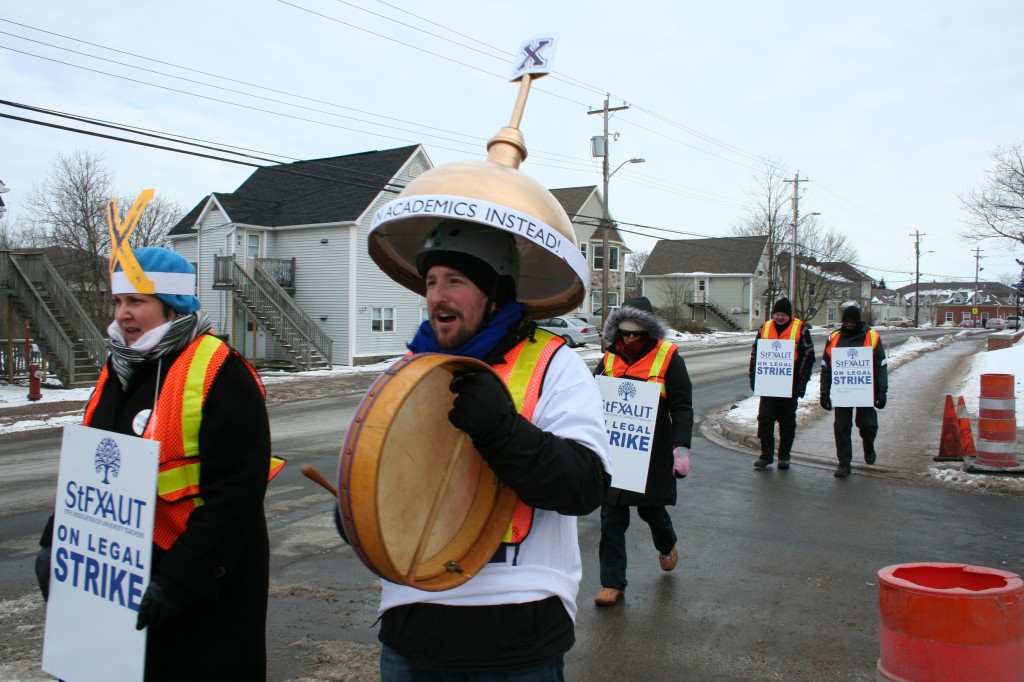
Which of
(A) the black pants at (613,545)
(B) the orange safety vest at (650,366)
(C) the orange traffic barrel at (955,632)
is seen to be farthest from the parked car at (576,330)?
(C) the orange traffic barrel at (955,632)

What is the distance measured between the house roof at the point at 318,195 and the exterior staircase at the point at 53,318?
9.59 m

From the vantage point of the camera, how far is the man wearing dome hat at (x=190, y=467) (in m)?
2.37

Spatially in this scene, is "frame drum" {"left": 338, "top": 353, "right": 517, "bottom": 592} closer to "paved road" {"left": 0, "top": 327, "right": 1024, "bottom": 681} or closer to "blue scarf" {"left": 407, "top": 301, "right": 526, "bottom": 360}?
"blue scarf" {"left": 407, "top": 301, "right": 526, "bottom": 360}

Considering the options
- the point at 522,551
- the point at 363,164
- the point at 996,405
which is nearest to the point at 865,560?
the point at 996,405

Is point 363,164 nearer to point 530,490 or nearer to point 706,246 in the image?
point 530,490

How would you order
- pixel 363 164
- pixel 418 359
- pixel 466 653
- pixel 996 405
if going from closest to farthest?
1. pixel 418 359
2. pixel 466 653
3. pixel 996 405
4. pixel 363 164

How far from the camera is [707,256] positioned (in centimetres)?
6688

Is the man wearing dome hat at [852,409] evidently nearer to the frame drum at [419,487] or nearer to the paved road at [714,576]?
the paved road at [714,576]

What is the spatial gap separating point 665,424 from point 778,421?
4.70 meters

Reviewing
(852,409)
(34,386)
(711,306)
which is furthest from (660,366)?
(711,306)

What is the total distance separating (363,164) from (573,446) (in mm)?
32997

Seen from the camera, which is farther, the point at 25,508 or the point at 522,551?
the point at 25,508

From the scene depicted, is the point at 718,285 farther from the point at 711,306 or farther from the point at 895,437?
the point at 895,437

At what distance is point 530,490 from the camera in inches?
72.1
